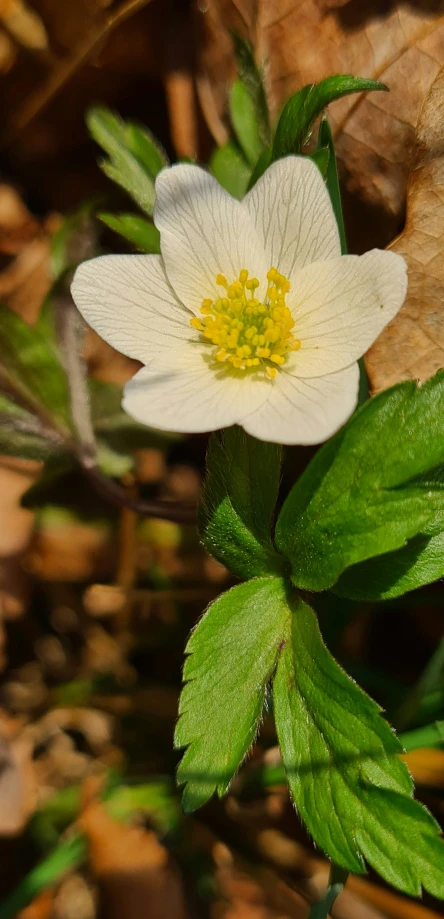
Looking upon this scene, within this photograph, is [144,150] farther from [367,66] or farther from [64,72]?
[64,72]

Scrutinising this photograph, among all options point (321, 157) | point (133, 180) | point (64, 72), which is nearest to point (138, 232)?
point (133, 180)

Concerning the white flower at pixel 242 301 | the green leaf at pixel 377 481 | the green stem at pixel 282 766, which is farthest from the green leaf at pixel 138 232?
the green stem at pixel 282 766

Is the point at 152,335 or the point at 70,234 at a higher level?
the point at 70,234

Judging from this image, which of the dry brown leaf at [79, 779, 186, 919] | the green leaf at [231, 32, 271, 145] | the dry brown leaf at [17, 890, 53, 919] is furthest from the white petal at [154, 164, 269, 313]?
the dry brown leaf at [17, 890, 53, 919]

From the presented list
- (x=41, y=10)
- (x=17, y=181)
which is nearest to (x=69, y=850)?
(x=17, y=181)

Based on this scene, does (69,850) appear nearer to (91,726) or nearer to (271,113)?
(91,726)

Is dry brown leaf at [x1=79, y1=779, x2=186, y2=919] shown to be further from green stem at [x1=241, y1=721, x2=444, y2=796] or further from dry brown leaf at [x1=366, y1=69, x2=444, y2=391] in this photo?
dry brown leaf at [x1=366, y1=69, x2=444, y2=391]

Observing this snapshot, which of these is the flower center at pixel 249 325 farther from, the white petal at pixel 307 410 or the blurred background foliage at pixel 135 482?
the blurred background foliage at pixel 135 482
